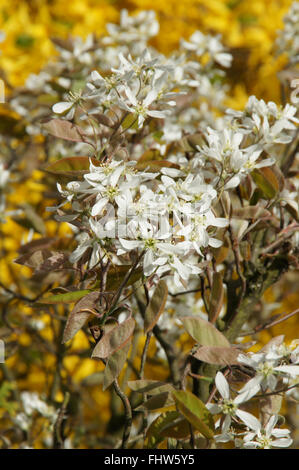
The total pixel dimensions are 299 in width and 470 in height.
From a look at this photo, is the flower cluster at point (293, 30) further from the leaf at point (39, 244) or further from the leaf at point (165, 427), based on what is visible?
the leaf at point (165, 427)

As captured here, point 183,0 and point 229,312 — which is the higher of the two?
point 183,0

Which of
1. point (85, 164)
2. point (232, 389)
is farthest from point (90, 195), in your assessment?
point (232, 389)

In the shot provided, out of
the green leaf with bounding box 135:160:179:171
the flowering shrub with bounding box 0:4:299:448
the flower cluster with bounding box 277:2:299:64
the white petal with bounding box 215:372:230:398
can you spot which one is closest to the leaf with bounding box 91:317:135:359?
the flowering shrub with bounding box 0:4:299:448

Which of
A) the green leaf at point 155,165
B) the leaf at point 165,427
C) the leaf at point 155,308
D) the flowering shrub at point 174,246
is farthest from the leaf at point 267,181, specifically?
the leaf at point 165,427

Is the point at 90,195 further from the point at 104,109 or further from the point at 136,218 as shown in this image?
the point at 104,109

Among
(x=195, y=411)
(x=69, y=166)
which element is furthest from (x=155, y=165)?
(x=195, y=411)

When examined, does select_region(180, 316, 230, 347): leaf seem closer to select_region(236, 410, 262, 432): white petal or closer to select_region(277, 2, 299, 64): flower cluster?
select_region(236, 410, 262, 432): white petal

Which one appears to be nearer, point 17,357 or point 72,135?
point 72,135
